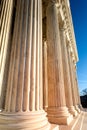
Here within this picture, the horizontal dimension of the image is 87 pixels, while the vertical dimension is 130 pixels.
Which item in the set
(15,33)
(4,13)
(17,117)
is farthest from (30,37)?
(17,117)

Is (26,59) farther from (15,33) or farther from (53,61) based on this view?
(53,61)

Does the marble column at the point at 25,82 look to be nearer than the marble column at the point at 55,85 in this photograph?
Yes

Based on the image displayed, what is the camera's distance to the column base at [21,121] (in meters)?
5.17

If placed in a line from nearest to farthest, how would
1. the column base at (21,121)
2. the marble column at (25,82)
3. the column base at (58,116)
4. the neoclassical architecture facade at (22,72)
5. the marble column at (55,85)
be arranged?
A: the column base at (21,121)
the marble column at (25,82)
the neoclassical architecture facade at (22,72)
the column base at (58,116)
the marble column at (55,85)

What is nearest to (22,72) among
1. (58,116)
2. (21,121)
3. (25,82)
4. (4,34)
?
(25,82)

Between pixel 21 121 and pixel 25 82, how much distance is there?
1764mm

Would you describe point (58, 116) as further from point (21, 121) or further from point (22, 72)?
point (22, 72)

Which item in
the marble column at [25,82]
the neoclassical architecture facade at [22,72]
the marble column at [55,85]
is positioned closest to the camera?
the marble column at [25,82]

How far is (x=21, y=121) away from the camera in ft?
17.4

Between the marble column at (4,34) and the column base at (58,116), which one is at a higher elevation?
the marble column at (4,34)

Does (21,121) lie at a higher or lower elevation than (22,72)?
lower

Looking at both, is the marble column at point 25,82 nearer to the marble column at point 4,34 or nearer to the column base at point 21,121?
the column base at point 21,121

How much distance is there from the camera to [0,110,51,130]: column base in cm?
517

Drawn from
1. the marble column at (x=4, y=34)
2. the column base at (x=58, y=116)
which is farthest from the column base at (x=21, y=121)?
the column base at (x=58, y=116)
